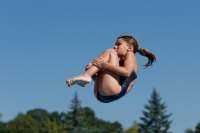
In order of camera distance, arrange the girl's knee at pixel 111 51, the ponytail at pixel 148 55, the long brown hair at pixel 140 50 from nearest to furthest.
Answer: the girl's knee at pixel 111 51 → the long brown hair at pixel 140 50 → the ponytail at pixel 148 55

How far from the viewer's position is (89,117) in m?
99.8

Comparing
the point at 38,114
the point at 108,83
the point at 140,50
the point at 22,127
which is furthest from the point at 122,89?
the point at 38,114

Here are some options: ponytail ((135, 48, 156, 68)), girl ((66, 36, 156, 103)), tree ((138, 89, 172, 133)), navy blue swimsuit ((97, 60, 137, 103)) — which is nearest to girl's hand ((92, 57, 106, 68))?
girl ((66, 36, 156, 103))

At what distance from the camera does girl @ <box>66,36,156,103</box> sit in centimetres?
775

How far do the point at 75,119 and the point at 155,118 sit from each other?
14.1 metres

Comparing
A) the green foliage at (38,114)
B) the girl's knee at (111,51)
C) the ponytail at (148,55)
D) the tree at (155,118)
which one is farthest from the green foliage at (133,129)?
the girl's knee at (111,51)

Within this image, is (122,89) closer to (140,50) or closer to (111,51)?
(111,51)

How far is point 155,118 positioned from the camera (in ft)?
233

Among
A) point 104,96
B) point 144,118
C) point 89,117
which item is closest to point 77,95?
point 144,118

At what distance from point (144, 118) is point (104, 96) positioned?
65782mm

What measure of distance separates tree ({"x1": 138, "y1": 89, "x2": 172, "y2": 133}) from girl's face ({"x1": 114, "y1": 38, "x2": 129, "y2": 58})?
206ft

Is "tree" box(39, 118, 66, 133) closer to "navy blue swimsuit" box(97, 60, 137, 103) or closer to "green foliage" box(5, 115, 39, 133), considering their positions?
"green foliage" box(5, 115, 39, 133)

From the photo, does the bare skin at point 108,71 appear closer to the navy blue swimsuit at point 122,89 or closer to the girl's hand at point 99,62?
the girl's hand at point 99,62

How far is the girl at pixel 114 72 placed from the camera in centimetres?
775
